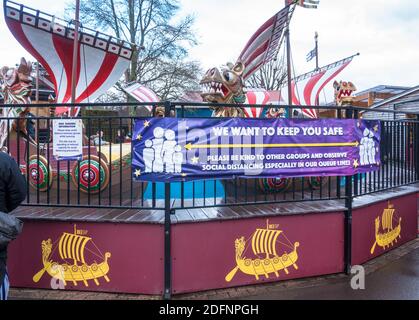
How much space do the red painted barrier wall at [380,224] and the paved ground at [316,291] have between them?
1.12 feet

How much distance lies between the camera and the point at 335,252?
443cm

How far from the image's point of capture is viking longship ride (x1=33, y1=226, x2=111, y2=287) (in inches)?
149

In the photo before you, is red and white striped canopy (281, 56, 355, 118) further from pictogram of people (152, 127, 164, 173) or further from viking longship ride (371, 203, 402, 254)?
pictogram of people (152, 127, 164, 173)

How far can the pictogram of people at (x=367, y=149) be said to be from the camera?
4.59 metres

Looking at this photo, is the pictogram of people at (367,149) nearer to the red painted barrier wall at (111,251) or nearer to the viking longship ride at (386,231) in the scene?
the viking longship ride at (386,231)

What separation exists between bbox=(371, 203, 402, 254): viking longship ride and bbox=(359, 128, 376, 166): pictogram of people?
96 cm

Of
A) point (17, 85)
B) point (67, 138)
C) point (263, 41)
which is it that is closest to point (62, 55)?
point (17, 85)

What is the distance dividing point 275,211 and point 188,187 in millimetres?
2547

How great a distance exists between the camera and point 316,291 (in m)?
3.93

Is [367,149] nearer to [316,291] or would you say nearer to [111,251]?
[316,291]

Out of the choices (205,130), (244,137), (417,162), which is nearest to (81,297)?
(205,130)

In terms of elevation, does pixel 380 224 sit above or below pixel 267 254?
above

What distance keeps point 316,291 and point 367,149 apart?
205cm
